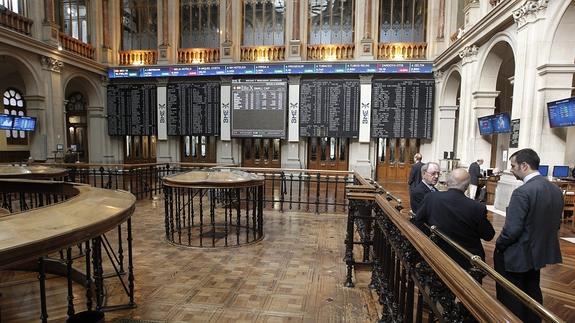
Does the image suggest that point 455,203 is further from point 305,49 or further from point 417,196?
point 305,49

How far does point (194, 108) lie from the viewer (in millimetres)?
12328

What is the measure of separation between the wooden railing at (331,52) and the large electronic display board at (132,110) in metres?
6.53

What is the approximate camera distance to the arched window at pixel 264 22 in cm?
1232

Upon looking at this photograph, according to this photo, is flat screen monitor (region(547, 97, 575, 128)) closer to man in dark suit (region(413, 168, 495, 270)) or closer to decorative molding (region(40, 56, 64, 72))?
man in dark suit (region(413, 168, 495, 270))

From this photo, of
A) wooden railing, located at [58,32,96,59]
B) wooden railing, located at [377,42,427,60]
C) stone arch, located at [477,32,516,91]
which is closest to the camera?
stone arch, located at [477,32,516,91]

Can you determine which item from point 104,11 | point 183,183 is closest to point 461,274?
point 183,183

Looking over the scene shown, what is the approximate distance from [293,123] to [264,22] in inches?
172

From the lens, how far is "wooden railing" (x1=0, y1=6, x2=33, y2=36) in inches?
357

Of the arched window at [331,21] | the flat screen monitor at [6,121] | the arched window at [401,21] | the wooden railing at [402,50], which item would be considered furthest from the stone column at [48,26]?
the arched window at [401,21]

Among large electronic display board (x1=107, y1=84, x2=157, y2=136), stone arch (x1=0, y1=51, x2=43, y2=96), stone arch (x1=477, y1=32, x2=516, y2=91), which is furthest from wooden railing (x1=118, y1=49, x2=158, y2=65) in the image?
stone arch (x1=477, y1=32, x2=516, y2=91)

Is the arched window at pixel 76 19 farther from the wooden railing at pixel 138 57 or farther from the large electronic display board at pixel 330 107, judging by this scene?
the large electronic display board at pixel 330 107

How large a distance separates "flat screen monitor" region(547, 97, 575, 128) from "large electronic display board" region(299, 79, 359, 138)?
6.15 meters

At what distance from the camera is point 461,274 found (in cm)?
113

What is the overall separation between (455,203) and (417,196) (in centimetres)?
85
